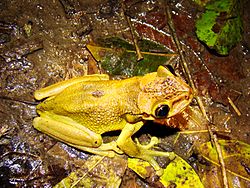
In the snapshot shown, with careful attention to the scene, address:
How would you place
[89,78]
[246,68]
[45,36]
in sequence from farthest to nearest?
1. [246,68]
2. [45,36]
3. [89,78]

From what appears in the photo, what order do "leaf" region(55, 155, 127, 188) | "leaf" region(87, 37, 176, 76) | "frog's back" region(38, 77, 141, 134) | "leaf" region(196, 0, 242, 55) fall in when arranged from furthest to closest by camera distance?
"leaf" region(196, 0, 242, 55) → "leaf" region(87, 37, 176, 76) → "leaf" region(55, 155, 127, 188) → "frog's back" region(38, 77, 141, 134)

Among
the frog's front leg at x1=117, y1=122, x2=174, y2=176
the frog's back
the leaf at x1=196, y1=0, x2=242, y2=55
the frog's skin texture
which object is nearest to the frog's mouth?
the frog's skin texture

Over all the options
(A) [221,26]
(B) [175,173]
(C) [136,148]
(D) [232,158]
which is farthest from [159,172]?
(A) [221,26]

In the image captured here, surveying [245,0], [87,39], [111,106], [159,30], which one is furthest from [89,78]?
[245,0]

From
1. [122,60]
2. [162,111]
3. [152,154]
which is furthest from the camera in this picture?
[122,60]

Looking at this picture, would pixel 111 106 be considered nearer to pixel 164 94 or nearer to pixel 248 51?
pixel 164 94

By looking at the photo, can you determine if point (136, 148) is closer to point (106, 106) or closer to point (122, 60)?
point (106, 106)

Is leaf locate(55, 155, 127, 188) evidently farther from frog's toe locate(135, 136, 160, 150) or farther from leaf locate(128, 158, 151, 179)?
frog's toe locate(135, 136, 160, 150)
